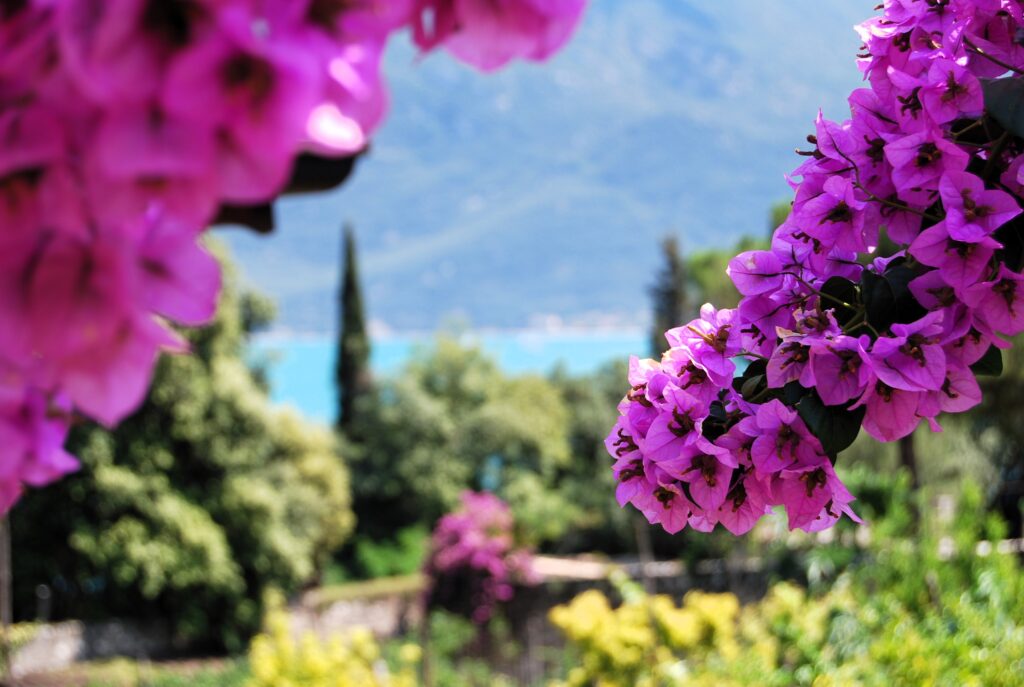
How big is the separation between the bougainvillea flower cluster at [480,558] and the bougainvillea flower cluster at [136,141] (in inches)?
351

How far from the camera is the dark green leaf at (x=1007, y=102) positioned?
90 cm

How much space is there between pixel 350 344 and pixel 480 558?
490 inches

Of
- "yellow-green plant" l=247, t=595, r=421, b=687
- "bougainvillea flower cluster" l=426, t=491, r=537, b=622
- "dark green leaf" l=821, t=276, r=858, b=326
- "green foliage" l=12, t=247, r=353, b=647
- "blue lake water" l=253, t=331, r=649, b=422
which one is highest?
"dark green leaf" l=821, t=276, r=858, b=326

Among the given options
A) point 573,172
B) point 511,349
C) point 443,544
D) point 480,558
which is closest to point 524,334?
point 511,349

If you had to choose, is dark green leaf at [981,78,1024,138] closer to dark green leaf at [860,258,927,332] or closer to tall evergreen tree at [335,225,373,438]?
dark green leaf at [860,258,927,332]

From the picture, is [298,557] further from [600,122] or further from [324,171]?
[600,122]

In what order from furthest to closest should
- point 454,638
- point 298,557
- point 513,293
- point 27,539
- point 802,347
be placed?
point 513,293 → point 298,557 → point 27,539 → point 454,638 → point 802,347

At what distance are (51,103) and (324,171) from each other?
13cm

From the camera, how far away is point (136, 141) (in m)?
0.35

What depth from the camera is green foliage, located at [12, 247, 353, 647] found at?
12.4 meters

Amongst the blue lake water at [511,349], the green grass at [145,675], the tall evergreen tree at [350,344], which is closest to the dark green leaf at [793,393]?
the green grass at [145,675]

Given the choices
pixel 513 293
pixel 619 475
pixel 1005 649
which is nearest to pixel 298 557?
pixel 1005 649

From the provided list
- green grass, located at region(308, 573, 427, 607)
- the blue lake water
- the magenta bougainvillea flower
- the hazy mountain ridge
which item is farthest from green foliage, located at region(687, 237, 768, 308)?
the hazy mountain ridge

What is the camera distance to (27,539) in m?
12.5
